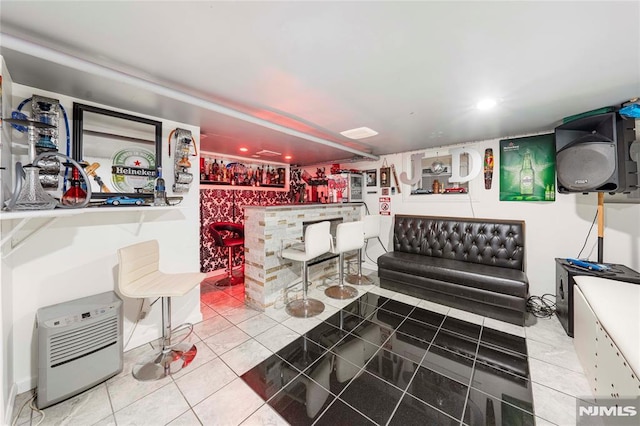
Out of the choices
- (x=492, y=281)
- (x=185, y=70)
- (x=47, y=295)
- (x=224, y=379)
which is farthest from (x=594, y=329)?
(x=47, y=295)

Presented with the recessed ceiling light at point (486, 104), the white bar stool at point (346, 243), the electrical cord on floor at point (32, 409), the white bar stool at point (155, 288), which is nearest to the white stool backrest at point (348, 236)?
the white bar stool at point (346, 243)

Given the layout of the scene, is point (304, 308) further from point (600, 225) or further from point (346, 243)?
point (600, 225)

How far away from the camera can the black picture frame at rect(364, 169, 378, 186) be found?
4.79 m

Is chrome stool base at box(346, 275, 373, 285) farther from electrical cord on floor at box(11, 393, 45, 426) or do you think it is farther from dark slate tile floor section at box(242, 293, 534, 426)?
electrical cord on floor at box(11, 393, 45, 426)

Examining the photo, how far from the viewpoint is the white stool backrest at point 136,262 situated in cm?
186

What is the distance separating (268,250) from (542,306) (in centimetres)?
374

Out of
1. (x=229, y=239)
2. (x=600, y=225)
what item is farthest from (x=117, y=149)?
(x=600, y=225)

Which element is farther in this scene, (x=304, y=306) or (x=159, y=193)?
(x=304, y=306)

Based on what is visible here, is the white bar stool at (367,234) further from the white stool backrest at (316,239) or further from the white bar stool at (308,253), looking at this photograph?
the white stool backrest at (316,239)

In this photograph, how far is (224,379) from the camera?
1.88 m

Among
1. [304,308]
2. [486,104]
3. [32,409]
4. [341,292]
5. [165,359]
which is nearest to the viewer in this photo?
[32,409]

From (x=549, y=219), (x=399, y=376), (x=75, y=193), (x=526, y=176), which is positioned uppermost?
(x=526, y=176)

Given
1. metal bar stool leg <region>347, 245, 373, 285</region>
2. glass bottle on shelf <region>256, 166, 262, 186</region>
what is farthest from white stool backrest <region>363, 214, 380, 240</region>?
glass bottle on shelf <region>256, 166, 262, 186</region>

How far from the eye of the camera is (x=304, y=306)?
3.07 meters
